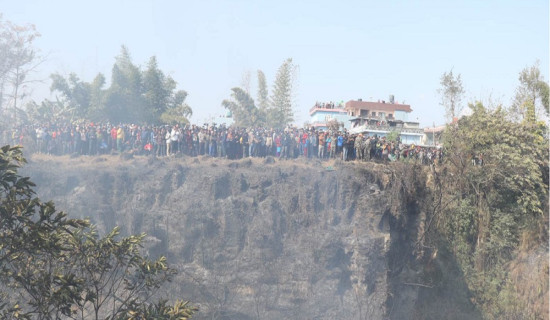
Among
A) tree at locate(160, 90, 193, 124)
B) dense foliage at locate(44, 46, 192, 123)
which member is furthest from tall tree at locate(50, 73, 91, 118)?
tree at locate(160, 90, 193, 124)

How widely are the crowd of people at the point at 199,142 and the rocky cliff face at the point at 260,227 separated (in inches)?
36.4

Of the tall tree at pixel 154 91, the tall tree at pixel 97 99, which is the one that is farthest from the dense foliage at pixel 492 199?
the tall tree at pixel 97 99

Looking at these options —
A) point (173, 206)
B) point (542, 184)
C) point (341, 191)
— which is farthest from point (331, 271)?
point (542, 184)

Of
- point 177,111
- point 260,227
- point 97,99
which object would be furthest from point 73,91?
point 260,227

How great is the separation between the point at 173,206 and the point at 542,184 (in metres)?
17.5

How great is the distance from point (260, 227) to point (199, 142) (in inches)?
212

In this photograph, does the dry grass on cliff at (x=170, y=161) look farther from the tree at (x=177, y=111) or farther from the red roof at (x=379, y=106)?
the red roof at (x=379, y=106)

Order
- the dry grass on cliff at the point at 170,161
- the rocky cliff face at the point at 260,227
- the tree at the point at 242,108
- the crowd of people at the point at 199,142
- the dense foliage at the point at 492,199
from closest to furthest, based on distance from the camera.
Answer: the rocky cliff face at the point at 260,227 < the dry grass on cliff at the point at 170,161 < the dense foliage at the point at 492,199 < the crowd of people at the point at 199,142 < the tree at the point at 242,108

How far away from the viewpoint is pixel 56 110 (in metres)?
32.0

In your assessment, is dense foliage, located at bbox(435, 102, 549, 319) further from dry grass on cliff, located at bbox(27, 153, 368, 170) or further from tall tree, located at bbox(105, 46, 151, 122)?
tall tree, located at bbox(105, 46, 151, 122)

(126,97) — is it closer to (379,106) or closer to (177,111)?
(177,111)

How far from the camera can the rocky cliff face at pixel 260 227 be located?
2192 cm

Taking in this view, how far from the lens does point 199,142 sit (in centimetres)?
2469

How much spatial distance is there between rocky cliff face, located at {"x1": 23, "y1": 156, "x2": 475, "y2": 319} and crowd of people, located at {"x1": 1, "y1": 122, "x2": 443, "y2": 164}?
3.04 ft
